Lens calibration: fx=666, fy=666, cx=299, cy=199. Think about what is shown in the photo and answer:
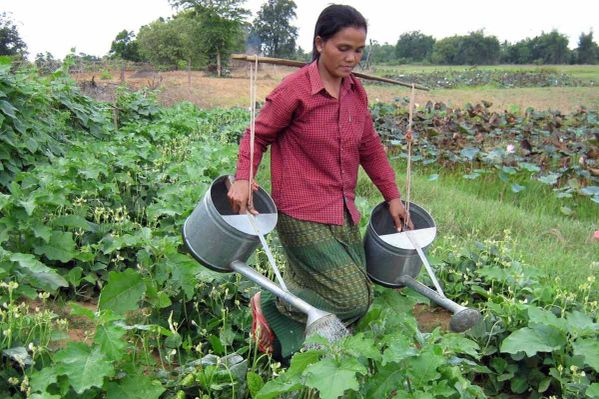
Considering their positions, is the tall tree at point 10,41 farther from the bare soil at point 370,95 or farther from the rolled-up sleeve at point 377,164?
the rolled-up sleeve at point 377,164

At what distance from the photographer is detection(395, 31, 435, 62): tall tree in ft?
230

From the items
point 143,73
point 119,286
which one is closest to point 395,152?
point 119,286

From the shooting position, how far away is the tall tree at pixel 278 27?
47.5 m

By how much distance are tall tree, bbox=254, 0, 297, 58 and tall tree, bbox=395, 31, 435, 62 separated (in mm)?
23982

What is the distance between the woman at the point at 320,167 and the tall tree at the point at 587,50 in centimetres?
6467

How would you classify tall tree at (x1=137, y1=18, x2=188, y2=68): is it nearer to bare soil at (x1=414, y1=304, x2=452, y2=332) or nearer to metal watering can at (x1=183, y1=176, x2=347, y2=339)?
bare soil at (x1=414, y1=304, x2=452, y2=332)

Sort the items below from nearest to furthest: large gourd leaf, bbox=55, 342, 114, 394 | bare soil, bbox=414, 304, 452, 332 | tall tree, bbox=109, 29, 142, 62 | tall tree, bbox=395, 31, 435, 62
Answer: large gourd leaf, bbox=55, 342, 114, 394, bare soil, bbox=414, 304, 452, 332, tall tree, bbox=109, 29, 142, 62, tall tree, bbox=395, 31, 435, 62

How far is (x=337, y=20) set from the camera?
2289 mm

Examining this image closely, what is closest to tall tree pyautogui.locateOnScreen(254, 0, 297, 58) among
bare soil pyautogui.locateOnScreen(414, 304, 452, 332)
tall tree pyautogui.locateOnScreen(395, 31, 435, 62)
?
tall tree pyautogui.locateOnScreen(395, 31, 435, 62)

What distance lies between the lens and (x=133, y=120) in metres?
9.10

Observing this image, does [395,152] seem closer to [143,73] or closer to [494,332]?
[494,332]

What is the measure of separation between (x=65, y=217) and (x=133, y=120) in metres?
6.03

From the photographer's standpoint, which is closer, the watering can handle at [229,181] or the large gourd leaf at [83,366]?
the large gourd leaf at [83,366]

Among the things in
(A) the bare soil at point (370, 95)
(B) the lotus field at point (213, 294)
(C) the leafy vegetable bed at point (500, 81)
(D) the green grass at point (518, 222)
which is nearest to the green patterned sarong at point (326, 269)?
(B) the lotus field at point (213, 294)
